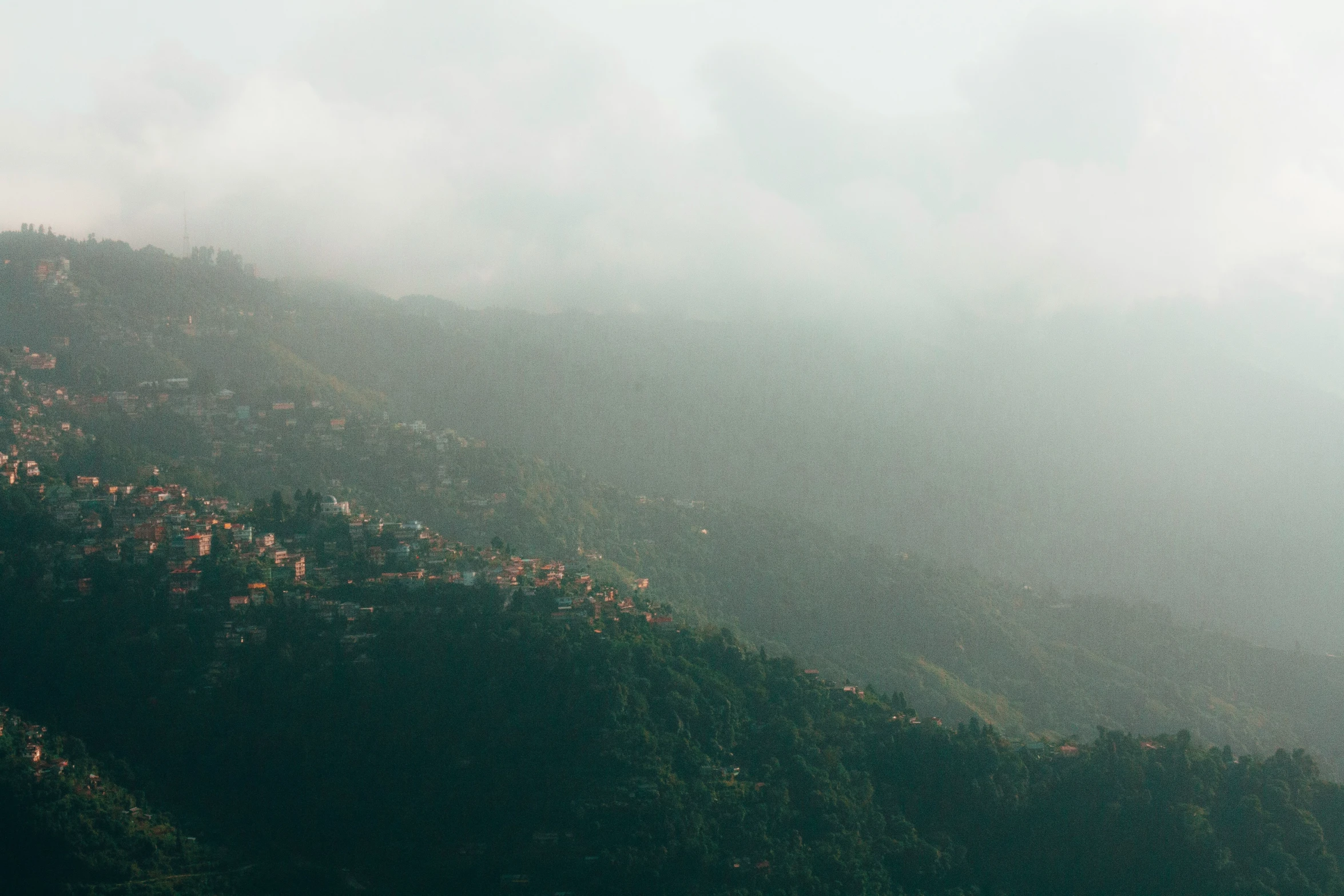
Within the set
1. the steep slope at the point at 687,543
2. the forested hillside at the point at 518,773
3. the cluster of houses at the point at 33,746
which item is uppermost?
the steep slope at the point at 687,543

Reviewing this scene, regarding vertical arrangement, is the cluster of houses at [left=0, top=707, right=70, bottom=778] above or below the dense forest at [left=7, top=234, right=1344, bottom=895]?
below

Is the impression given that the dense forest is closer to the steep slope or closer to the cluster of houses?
the cluster of houses

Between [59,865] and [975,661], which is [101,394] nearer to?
[59,865]

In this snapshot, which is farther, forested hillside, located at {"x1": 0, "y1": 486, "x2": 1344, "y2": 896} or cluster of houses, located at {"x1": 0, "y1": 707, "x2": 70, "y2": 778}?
forested hillside, located at {"x1": 0, "y1": 486, "x2": 1344, "y2": 896}

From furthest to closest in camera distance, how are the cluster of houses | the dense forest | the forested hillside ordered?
the dense forest < the forested hillside < the cluster of houses

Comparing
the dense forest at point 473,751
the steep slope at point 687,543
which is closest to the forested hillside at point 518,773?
the dense forest at point 473,751

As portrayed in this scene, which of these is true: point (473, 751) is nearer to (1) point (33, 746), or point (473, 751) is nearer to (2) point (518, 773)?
(2) point (518, 773)

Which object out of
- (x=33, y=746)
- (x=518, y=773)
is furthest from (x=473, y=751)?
(x=33, y=746)

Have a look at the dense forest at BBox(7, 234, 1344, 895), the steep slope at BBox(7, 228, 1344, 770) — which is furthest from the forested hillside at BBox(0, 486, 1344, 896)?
the steep slope at BBox(7, 228, 1344, 770)

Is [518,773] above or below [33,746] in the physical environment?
above

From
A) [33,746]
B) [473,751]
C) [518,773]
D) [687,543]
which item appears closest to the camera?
[33,746]

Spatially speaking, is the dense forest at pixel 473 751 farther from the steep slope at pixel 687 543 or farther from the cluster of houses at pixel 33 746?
the steep slope at pixel 687 543

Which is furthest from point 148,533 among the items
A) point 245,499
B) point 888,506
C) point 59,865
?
point 888,506
